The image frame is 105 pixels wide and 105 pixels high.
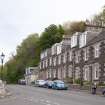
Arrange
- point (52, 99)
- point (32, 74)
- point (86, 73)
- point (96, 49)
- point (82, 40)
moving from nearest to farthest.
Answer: point (52, 99) → point (96, 49) → point (86, 73) → point (82, 40) → point (32, 74)

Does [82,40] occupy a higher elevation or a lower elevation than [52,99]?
higher

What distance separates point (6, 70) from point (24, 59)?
9.36m

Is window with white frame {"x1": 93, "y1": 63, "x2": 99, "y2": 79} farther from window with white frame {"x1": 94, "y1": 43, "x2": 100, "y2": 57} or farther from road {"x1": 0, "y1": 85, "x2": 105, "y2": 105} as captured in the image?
road {"x1": 0, "y1": 85, "x2": 105, "y2": 105}

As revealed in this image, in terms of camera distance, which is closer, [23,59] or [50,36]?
[50,36]

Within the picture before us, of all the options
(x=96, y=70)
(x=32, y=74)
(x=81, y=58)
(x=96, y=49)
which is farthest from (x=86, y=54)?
(x=32, y=74)

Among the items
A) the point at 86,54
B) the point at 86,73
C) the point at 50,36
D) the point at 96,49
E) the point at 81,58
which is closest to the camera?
the point at 96,49

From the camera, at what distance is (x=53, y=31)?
120 metres

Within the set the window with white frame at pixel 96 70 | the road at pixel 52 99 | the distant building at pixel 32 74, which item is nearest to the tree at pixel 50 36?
the distant building at pixel 32 74

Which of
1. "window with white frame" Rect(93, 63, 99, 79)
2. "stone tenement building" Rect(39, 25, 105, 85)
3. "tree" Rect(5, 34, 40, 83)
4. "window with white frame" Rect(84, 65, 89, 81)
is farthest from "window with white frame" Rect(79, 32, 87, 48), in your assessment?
"tree" Rect(5, 34, 40, 83)

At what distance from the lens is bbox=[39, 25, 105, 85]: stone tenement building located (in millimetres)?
65312

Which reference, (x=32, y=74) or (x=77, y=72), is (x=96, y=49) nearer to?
(x=77, y=72)

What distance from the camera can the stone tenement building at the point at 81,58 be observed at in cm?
6531

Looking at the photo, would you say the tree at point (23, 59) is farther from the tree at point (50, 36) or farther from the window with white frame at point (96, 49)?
the window with white frame at point (96, 49)

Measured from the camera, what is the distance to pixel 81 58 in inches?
2923
